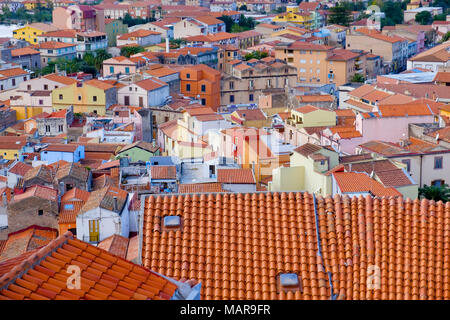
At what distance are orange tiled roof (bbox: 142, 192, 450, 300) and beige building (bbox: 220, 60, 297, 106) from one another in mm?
29736

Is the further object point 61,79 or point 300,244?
point 61,79

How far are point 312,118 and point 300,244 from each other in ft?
61.4

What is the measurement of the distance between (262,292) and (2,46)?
4461 centimetres

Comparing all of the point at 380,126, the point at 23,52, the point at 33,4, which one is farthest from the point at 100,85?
the point at 33,4

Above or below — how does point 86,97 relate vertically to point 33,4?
below

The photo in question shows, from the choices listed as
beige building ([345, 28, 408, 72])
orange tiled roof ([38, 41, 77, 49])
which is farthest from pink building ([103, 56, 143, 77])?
beige building ([345, 28, 408, 72])

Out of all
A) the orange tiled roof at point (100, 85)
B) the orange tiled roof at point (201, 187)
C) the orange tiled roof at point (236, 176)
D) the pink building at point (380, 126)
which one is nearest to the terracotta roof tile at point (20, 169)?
the orange tiled roof at point (201, 187)

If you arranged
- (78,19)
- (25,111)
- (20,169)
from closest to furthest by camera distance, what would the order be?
(20,169) → (25,111) → (78,19)

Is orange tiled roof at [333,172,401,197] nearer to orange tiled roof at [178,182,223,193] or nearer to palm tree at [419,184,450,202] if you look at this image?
palm tree at [419,184,450,202]

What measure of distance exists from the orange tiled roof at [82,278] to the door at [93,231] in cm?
960

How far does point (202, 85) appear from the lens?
116 feet

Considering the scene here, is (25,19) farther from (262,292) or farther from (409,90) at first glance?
(262,292)

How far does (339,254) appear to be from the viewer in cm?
571

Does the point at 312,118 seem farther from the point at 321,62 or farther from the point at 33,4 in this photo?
the point at 33,4
